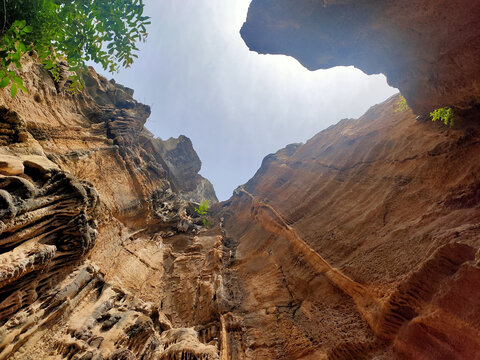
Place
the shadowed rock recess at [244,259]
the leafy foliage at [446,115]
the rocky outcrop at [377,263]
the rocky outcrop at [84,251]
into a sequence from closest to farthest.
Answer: the rocky outcrop at [377,263] < the shadowed rock recess at [244,259] < the rocky outcrop at [84,251] < the leafy foliage at [446,115]

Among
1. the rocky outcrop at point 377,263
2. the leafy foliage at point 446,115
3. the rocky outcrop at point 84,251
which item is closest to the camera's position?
the rocky outcrop at point 377,263

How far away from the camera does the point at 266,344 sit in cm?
666

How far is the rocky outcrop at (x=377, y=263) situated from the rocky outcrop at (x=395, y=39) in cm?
271

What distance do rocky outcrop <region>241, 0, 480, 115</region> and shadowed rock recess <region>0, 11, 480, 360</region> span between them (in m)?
0.60

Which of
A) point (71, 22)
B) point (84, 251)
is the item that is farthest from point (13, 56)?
point (84, 251)

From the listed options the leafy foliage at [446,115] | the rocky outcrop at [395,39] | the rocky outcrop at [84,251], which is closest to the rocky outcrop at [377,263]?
the leafy foliage at [446,115]

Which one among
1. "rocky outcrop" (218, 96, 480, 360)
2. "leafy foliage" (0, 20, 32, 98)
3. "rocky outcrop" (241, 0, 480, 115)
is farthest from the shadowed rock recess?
"leafy foliage" (0, 20, 32, 98)

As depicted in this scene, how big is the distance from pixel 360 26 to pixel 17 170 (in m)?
12.0

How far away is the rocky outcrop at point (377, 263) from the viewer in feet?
13.8

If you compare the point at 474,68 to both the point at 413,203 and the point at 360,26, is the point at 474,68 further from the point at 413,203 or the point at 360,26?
the point at 413,203

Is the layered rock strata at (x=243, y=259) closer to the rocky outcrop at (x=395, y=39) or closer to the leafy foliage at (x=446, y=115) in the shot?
the leafy foliage at (x=446, y=115)

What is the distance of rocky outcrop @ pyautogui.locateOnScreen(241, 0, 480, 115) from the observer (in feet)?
18.2

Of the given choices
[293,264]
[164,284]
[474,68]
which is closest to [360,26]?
[474,68]

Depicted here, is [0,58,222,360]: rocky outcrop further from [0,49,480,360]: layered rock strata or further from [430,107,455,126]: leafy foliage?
[430,107,455,126]: leafy foliage
